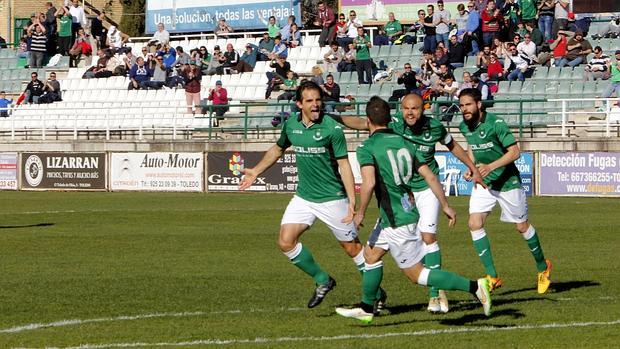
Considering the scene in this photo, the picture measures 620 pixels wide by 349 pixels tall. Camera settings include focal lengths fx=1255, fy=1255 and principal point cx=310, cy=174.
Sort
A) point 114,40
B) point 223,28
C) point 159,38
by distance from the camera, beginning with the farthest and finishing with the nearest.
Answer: point 114,40, point 223,28, point 159,38

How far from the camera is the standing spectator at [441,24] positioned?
38250 millimetres

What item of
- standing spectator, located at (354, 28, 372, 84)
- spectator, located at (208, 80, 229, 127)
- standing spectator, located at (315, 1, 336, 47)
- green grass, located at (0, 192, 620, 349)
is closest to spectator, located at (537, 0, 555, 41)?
standing spectator, located at (354, 28, 372, 84)

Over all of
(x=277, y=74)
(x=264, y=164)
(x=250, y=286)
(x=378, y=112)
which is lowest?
(x=250, y=286)

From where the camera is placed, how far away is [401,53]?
39938 millimetres

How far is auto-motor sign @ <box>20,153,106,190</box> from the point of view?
36.5 meters

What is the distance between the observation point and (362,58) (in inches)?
1527

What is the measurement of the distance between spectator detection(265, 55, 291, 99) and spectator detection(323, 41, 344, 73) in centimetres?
139

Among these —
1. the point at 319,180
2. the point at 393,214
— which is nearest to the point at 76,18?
the point at 319,180

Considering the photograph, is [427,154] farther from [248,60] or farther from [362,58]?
[248,60]

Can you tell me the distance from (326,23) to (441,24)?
467 cm

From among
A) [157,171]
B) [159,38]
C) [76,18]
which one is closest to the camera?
[157,171]

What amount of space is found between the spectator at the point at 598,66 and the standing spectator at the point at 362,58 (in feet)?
23.9

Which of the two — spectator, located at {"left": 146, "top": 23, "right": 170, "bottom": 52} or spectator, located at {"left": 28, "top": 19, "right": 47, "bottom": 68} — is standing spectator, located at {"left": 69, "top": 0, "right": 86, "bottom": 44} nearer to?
spectator, located at {"left": 28, "top": 19, "right": 47, "bottom": 68}

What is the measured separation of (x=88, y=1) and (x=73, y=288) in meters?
53.0
